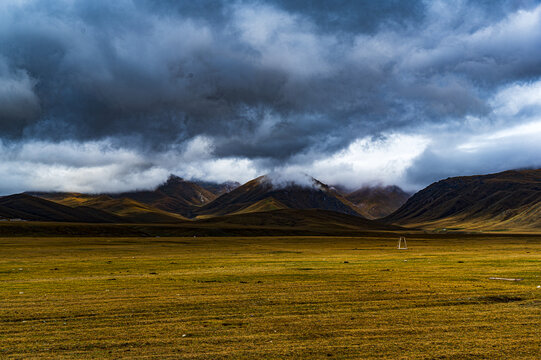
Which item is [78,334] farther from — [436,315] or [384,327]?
[436,315]

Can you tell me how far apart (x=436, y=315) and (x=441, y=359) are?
6.37m

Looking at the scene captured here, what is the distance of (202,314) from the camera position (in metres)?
19.3

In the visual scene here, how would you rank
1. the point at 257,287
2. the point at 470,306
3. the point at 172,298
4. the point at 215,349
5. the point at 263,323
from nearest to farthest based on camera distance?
the point at 215,349 < the point at 263,323 < the point at 470,306 < the point at 172,298 < the point at 257,287

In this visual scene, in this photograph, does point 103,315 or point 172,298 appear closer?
point 103,315

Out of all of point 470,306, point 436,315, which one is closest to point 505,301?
point 470,306

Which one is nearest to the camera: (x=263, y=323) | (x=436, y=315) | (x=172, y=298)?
(x=263, y=323)

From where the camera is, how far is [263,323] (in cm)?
1731

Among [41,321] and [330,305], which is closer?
[41,321]

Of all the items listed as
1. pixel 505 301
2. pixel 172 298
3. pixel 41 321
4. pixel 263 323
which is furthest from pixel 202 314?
pixel 505 301

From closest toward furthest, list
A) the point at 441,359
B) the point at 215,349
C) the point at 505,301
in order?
1. the point at 441,359
2. the point at 215,349
3. the point at 505,301

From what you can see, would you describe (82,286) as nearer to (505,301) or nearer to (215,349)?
(215,349)

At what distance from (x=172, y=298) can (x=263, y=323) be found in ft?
26.9

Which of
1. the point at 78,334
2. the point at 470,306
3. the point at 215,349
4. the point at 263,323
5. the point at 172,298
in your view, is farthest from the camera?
the point at 172,298

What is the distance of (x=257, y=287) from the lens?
92.0 ft
